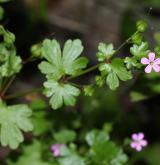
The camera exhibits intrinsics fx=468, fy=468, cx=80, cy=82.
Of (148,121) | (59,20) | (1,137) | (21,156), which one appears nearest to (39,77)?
(59,20)

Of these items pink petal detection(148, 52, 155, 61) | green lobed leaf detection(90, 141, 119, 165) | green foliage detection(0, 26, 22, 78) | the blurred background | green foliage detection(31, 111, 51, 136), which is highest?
the blurred background

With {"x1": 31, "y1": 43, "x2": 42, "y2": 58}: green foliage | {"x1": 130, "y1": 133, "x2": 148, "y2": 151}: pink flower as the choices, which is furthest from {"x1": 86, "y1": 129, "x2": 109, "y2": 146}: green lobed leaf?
{"x1": 31, "y1": 43, "x2": 42, "y2": 58}: green foliage

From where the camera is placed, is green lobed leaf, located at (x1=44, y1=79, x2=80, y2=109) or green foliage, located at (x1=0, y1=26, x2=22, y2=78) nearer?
green lobed leaf, located at (x1=44, y1=79, x2=80, y2=109)

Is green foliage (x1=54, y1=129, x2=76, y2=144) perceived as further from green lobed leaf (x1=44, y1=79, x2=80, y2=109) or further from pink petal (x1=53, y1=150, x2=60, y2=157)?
green lobed leaf (x1=44, y1=79, x2=80, y2=109)

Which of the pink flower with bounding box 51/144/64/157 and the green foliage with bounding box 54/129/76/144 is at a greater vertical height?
the green foliage with bounding box 54/129/76/144

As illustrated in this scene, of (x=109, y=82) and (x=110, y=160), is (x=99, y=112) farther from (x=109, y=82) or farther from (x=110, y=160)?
(x=109, y=82)

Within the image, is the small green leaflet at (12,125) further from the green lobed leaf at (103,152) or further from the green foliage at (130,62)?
the green foliage at (130,62)

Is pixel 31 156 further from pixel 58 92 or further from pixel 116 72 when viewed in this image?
pixel 116 72
